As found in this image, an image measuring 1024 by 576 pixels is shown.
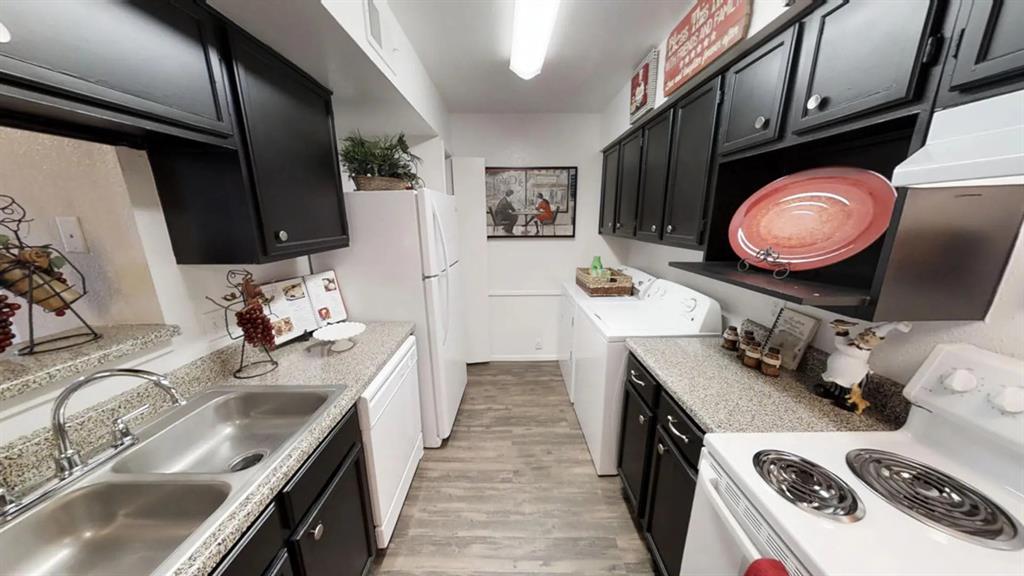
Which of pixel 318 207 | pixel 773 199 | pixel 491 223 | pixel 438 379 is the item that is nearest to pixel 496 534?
pixel 438 379

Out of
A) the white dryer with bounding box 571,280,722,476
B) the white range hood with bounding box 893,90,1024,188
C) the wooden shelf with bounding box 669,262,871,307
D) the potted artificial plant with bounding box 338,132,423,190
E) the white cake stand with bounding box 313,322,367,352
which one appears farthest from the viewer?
the potted artificial plant with bounding box 338,132,423,190

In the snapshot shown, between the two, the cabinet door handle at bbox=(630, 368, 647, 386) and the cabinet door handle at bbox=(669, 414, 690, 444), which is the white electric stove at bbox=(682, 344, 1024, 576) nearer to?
the cabinet door handle at bbox=(669, 414, 690, 444)

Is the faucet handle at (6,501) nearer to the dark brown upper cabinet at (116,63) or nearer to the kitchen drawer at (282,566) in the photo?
the kitchen drawer at (282,566)

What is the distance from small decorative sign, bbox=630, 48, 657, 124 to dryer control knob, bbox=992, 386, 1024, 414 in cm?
180

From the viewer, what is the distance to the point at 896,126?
2.83ft

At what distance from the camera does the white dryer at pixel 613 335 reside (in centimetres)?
165

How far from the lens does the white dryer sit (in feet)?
5.41

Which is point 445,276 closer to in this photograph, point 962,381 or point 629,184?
point 629,184

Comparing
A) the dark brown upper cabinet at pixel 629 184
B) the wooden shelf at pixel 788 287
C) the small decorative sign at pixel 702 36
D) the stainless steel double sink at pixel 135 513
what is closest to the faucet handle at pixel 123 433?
the stainless steel double sink at pixel 135 513

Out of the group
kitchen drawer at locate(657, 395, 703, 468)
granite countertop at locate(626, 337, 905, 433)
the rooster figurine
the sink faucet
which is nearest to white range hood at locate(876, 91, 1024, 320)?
the rooster figurine

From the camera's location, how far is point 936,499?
67cm

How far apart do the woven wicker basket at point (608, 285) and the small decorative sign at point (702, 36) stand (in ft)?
4.34

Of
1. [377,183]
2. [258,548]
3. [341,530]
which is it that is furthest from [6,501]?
[377,183]

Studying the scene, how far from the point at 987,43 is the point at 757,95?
61 cm
